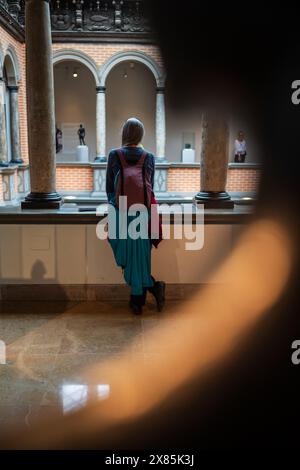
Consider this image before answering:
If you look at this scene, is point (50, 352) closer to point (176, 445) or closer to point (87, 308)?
point (87, 308)

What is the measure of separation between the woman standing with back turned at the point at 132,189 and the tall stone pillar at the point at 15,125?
8245 millimetres

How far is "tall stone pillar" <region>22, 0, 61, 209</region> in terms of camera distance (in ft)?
17.0

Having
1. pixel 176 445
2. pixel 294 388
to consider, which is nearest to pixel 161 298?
pixel 176 445

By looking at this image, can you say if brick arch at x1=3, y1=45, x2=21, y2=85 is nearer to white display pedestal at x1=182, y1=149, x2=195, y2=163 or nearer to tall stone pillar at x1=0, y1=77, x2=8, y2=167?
tall stone pillar at x1=0, y1=77, x2=8, y2=167

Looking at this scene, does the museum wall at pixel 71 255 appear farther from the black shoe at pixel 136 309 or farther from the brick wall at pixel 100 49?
the brick wall at pixel 100 49

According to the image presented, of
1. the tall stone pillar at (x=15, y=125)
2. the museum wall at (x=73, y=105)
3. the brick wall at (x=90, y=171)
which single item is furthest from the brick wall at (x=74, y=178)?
the museum wall at (x=73, y=105)

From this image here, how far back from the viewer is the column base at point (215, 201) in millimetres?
5344

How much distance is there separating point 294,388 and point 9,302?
14.3 feet

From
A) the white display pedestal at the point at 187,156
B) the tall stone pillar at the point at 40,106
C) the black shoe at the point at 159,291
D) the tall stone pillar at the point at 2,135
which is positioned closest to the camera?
the black shoe at the point at 159,291

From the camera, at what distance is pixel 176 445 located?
1.88m

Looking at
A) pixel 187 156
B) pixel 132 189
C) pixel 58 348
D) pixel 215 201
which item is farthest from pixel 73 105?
pixel 58 348

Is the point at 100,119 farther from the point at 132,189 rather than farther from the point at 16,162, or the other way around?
the point at 132,189

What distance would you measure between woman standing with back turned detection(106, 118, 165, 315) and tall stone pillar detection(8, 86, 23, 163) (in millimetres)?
8245

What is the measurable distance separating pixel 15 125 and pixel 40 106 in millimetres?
7274
